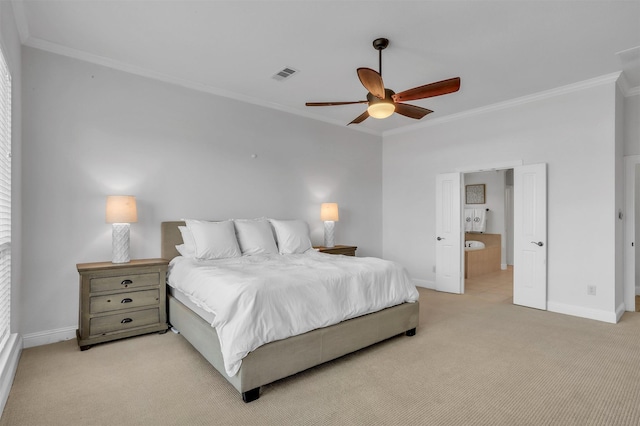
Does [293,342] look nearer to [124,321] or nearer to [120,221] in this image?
[124,321]

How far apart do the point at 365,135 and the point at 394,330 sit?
13.1 feet

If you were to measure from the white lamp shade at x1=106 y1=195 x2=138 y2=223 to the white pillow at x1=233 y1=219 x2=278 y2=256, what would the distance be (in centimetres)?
117

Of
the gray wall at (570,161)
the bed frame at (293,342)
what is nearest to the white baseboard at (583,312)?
the gray wall at (570,161)

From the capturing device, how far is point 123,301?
3211 mm

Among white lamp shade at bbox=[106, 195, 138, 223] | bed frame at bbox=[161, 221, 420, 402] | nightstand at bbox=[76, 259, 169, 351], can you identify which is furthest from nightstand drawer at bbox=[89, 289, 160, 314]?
white lamp shade at bbox=[106, 195, 138, 223]

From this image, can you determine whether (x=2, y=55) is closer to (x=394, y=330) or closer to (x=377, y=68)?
(x=377, y=68)

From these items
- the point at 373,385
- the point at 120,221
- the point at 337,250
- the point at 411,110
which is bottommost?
the point at 373,385

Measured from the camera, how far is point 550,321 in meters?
3.89

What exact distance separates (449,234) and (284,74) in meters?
3.53

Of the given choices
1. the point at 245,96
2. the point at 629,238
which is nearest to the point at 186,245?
the point at 245,96

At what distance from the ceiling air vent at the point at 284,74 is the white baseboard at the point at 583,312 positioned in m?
4.34

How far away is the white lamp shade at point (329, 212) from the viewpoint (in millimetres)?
5249

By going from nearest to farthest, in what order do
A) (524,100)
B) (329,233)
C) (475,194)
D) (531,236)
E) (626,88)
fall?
(626,88) → (531,236) → (524,100) → (329,233) → (475,194)

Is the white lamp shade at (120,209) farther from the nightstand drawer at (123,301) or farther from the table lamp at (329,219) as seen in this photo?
the table lamp at (329,219)
